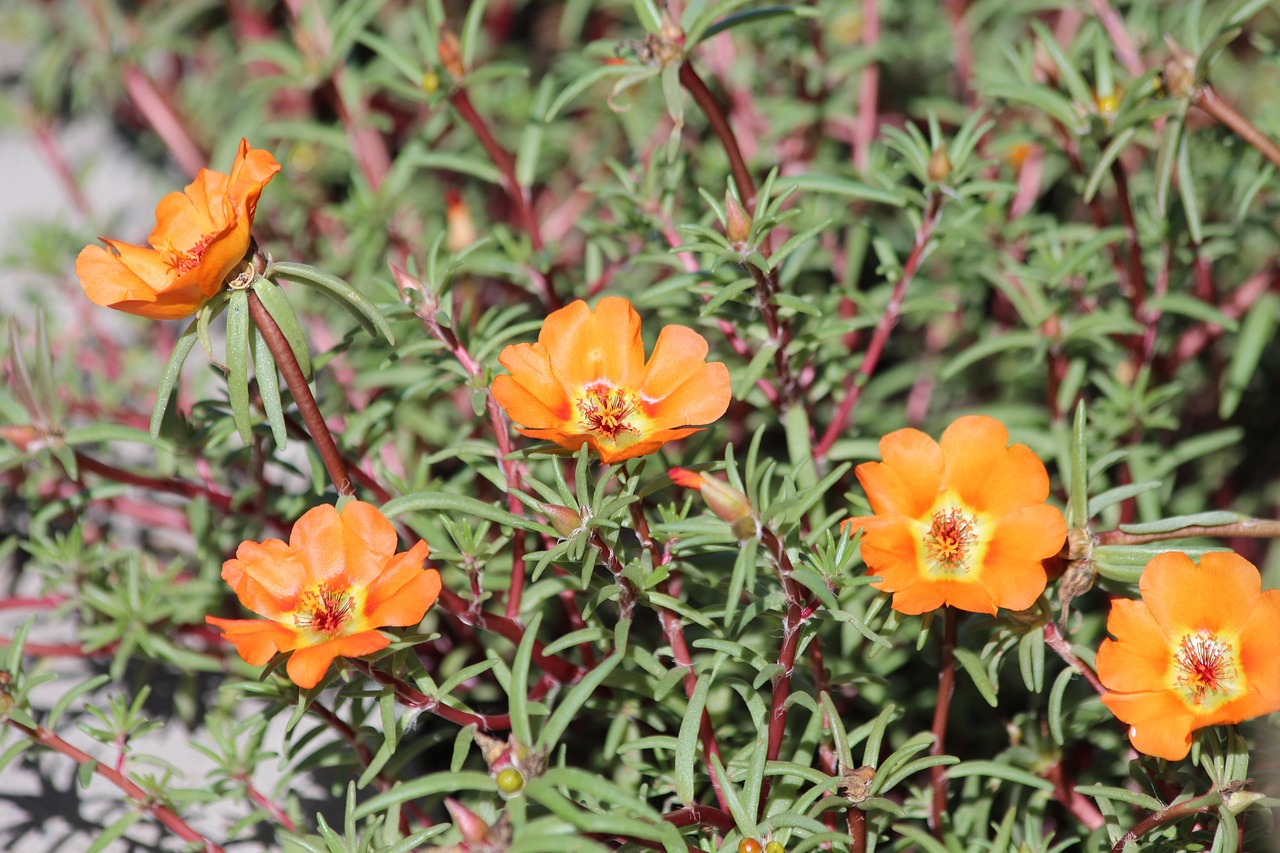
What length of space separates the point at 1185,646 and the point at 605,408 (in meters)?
0.91

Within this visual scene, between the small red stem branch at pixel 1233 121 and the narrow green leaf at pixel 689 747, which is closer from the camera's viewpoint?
the narrow green leaf at pixel 689 747

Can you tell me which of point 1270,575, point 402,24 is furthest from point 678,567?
point 402,24

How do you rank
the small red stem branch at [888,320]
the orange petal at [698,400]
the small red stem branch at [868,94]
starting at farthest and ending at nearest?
the small red stem branch at [868,94], the small red stem branch at [888,320], the orange petal at [698,400]

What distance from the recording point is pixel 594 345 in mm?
1675

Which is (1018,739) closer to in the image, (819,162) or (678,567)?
(678,567)

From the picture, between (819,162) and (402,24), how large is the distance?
60.7 inches

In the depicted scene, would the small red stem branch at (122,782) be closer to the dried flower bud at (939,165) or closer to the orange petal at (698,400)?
the orange petal at (698,400)

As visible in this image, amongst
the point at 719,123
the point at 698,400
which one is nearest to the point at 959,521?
the point at 698,400

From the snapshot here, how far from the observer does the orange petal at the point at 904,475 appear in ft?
5.30

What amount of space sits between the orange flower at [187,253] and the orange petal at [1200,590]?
134 cm

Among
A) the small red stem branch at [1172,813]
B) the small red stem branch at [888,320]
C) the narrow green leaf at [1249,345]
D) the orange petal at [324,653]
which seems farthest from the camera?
the narrow green leaf at [1249,345]

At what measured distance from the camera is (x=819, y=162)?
8.71 feet

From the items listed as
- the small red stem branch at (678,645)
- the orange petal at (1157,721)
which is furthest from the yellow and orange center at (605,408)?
the orange petal at (1157,721)

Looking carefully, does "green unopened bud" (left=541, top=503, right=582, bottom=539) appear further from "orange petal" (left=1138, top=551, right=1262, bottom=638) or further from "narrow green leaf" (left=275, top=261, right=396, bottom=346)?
"orange petal" (left=1138, top=551, right=1262, bottom=638)
